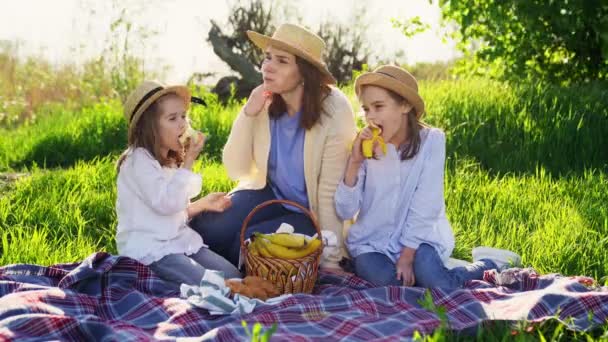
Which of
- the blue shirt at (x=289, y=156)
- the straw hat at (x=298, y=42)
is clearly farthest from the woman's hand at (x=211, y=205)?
the straw hat at (x=298, y=42)

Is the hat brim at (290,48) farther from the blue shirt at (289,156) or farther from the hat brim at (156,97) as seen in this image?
the hat brim at (156,97)

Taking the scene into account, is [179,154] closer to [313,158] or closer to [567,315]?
[313,158]

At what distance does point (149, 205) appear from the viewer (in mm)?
4391

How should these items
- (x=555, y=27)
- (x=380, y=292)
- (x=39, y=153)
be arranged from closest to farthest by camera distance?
1. (x=380, y=292)
2. (x=39, y=153)
3. (x=555, y=27)

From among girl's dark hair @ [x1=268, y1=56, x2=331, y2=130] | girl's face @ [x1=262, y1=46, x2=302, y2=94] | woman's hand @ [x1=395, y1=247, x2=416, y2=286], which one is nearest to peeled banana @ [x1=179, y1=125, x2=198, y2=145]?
girl's face @ [x1=262, y1=46, x2=302, y2=94]

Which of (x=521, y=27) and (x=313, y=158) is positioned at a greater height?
(x=521, y=27)

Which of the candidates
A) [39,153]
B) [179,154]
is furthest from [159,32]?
[179,154]

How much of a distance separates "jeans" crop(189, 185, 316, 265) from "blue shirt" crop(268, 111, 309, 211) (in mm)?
133

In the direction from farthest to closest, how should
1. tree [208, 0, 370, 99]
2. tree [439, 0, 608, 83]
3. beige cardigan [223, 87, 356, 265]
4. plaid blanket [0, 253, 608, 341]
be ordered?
tree [208, 0, 370, 99] → tree [439, 0, 608, 83] → beige cardigan [223, 87, 356, 265] → plaid blanket [0, 253, 608, 341]

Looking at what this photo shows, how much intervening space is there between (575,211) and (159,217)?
2846 mm

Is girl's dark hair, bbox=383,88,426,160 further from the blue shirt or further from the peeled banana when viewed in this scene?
the peeled banana

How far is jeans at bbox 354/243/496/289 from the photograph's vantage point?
4406 mm

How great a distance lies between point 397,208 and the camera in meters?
4.61

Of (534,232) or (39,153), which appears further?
(39,153)
